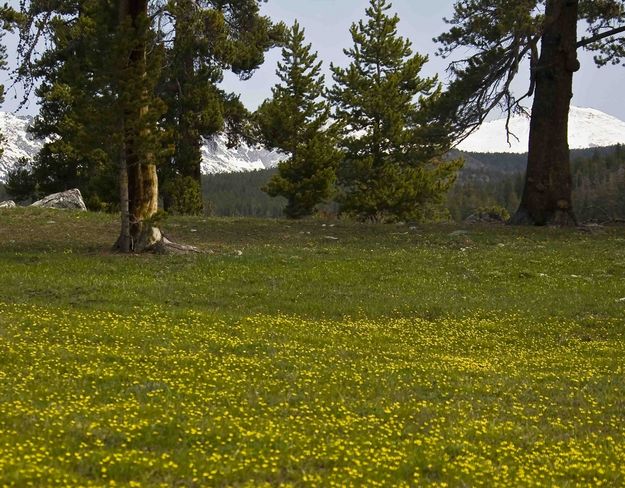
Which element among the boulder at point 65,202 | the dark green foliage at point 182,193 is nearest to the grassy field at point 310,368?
the boulder at point 65,202

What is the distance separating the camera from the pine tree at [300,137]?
1935 inches

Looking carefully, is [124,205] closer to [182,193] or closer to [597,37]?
[182,193]

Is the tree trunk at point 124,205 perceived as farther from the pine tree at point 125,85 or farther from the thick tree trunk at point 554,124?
the thick tree trunk at point 554,124

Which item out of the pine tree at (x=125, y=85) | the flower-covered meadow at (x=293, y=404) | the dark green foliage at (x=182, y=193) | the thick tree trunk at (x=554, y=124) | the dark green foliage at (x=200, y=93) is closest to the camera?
the flower-covered meadow at (x=293, y=404)

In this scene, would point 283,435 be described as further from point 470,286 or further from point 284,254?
point 284,254

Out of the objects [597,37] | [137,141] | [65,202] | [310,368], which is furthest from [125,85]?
[597,37]

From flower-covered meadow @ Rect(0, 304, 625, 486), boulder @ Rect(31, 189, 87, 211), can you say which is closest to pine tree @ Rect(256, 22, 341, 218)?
boulder @ Rect(31, 189, 87, 211)

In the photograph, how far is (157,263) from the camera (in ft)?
63.1

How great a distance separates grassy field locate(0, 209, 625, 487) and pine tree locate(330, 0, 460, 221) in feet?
93.7

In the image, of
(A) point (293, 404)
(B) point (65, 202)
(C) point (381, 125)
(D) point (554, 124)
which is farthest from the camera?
(C) point (381, 125)

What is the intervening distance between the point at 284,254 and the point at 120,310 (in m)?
8.47

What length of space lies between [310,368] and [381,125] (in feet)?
139

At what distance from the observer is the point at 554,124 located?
28.4 m

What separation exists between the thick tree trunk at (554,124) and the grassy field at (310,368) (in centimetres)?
684
